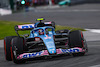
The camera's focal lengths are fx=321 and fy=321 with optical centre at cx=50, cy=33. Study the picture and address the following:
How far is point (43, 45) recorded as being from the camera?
10523mm

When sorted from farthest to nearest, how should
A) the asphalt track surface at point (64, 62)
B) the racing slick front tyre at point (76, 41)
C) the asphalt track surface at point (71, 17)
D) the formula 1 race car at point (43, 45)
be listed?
the asphalt track surface at point (71, 17), the racing slick front tyre at point (76, 41), the formula 1 race car at point (43, 45), the asphalt track surface at point (64, 62)

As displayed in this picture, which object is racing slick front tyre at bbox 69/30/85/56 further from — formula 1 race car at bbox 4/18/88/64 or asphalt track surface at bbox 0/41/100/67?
asphalt track surface at bbox 0/41/100/67

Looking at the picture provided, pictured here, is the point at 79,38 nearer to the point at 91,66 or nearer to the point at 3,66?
the point at 91,66

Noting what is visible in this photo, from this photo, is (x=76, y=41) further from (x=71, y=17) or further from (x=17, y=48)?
(x=71, y=17)

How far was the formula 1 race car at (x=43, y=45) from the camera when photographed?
987cm

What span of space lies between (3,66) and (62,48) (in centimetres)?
199

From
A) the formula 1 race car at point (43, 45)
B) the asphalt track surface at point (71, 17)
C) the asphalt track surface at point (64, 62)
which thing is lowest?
the asphalt track surface at point (71, 17)

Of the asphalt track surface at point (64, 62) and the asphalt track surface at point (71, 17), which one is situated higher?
the asphalt track surface at point (64, 62)

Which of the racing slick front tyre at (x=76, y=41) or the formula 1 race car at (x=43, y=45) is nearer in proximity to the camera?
the formula 1 race car at (x=43, y=45)

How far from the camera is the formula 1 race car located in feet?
32.4

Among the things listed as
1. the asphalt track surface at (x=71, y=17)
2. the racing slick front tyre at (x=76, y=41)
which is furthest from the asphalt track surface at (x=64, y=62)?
the asphalt track surface at (x=71, y=17)

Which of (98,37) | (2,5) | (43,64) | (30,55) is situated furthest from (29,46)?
(2,5)

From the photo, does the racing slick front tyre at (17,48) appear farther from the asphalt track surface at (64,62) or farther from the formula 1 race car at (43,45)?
the asphalt track surface at (64,62)

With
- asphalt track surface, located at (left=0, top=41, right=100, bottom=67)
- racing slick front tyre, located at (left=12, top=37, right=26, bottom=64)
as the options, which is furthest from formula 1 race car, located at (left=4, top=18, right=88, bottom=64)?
asphalt track surface, located at (left=0, top=41, right=100, bottom=67)
